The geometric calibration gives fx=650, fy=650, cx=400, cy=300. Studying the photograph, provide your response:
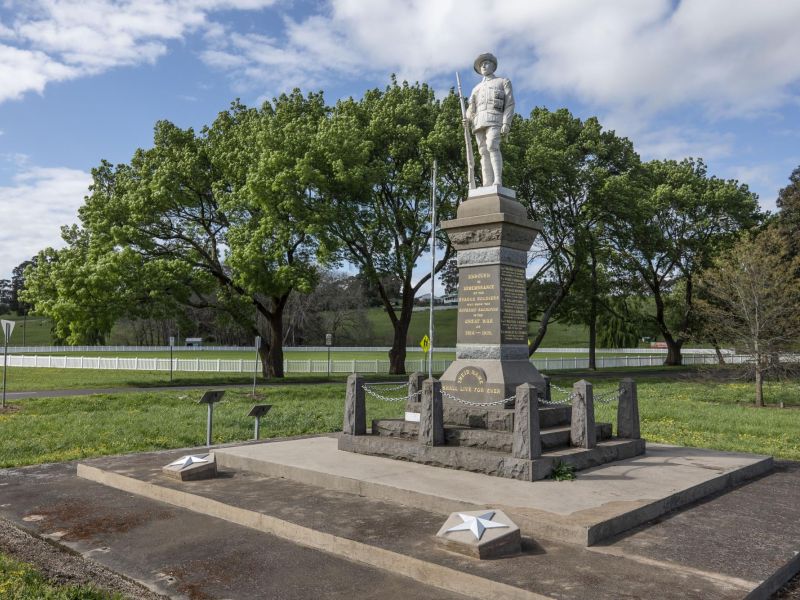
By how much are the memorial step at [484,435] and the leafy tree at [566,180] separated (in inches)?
796

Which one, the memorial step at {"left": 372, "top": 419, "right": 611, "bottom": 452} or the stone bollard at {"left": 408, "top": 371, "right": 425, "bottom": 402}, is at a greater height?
the stone bollard at {"left": 408, "top": 371, "right": 425, "bottom": 402}

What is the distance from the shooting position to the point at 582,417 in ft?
29.5

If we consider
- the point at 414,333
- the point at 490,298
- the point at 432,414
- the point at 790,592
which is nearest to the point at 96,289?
the point at 490,298

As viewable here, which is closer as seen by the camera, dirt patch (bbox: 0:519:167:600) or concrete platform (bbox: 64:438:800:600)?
concrete platform (bbox: 64:438:800:600)

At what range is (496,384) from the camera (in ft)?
32.5

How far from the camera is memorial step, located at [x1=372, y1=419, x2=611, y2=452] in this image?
875 cm

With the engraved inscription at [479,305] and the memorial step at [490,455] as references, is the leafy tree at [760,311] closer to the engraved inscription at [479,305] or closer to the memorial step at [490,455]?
the memorial step at [490,455]

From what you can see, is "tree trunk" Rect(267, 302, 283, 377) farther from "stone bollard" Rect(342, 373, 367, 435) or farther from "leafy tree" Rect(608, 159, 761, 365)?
"stone bollard" Rect(342, 373, 367, 435)

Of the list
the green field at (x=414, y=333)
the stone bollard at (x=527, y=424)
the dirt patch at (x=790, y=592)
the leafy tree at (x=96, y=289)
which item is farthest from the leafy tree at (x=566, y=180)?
the green field at (x=414, y=333)

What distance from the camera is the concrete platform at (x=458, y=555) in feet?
16.5

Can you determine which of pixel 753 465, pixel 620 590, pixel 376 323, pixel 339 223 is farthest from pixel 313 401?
pixel 376 323

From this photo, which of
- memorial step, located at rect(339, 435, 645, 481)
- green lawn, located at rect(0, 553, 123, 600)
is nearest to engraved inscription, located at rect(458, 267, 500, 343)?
memorial step, located at rect(339, 435, 645, 481)

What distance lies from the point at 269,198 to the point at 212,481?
62.1 ft

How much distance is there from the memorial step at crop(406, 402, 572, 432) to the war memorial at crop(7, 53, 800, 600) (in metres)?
0.03
